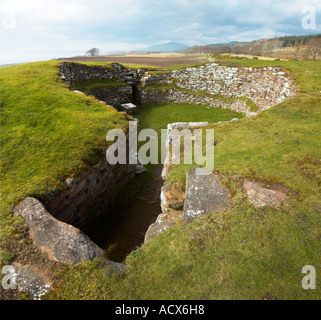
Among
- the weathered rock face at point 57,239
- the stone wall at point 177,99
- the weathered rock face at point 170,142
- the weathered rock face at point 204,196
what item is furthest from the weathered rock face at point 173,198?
the stone wall at point 177,99

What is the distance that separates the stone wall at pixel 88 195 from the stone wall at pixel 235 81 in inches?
492

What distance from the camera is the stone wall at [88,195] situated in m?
6.81

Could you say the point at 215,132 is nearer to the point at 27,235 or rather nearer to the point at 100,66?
the point at 27,235

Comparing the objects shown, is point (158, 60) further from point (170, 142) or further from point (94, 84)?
point (170, 142)

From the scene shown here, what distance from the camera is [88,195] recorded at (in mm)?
8133

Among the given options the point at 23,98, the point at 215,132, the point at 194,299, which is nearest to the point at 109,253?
the point at 194,299

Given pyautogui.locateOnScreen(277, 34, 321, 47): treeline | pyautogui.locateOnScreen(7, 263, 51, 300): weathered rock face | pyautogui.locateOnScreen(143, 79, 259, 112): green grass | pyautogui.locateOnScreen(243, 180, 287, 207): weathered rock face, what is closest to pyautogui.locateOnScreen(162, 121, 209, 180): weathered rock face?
pyautogui.locateOnScreen(243, 180, 287, 207): weathered rock face

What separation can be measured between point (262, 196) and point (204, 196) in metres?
1.44

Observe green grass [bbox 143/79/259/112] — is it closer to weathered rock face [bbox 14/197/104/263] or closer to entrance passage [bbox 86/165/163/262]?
entrance passage [bbox 86/165/163/262]

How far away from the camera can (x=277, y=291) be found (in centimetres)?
363

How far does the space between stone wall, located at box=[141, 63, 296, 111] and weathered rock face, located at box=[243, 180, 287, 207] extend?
36.9 ft

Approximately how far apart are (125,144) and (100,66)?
15.1 metres

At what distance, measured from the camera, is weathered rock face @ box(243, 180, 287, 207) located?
5171mm

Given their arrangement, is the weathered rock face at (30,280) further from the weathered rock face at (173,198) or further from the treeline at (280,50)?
the treeline at (280,50)
